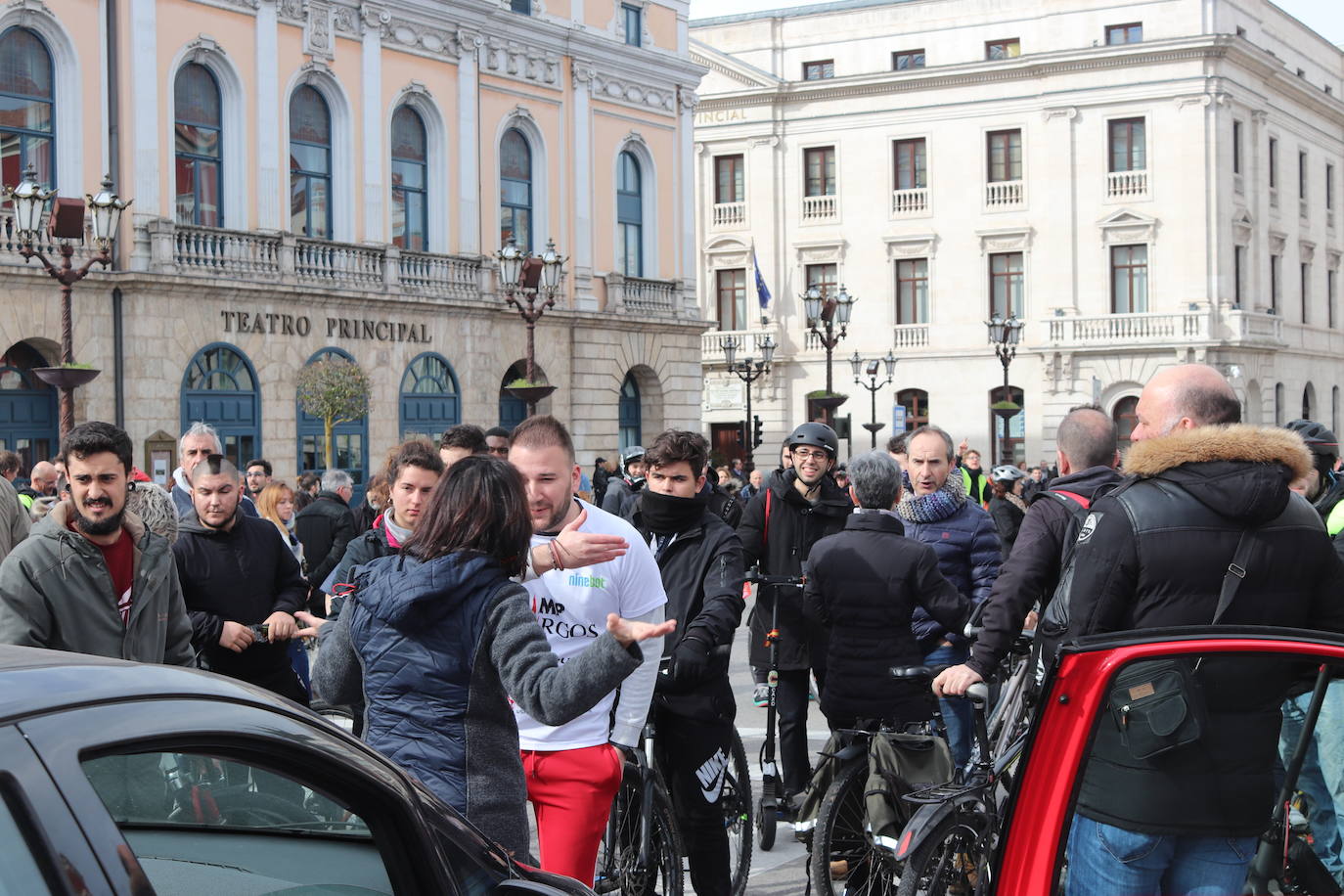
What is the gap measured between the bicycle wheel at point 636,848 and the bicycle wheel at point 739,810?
0.75m

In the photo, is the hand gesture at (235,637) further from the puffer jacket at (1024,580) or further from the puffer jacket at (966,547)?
the puffer jacket at (966,547)

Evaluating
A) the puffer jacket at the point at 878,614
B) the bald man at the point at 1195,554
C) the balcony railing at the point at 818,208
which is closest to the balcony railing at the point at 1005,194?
the balcony railing at the point at 818,208

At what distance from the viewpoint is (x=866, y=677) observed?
6.25m

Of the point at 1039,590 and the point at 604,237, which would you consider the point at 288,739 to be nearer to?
the point at 1039,590

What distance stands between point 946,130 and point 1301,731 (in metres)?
47.2

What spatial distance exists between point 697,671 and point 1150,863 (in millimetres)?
2481

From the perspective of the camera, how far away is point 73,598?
5.11m

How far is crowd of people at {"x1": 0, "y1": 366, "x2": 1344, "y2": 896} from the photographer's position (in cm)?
357

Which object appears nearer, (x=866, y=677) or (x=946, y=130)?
(x=866, y=677)

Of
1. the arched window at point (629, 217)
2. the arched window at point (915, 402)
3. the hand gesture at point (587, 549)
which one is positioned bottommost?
the hand gesture at point (587, 549)

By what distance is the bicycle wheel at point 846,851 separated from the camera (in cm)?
571

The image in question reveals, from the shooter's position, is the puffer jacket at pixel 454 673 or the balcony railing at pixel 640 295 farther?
the balcony railing at pixel 640 295

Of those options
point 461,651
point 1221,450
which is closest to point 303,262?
point 461,651

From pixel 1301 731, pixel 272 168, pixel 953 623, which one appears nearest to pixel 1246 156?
pixel 272 168
